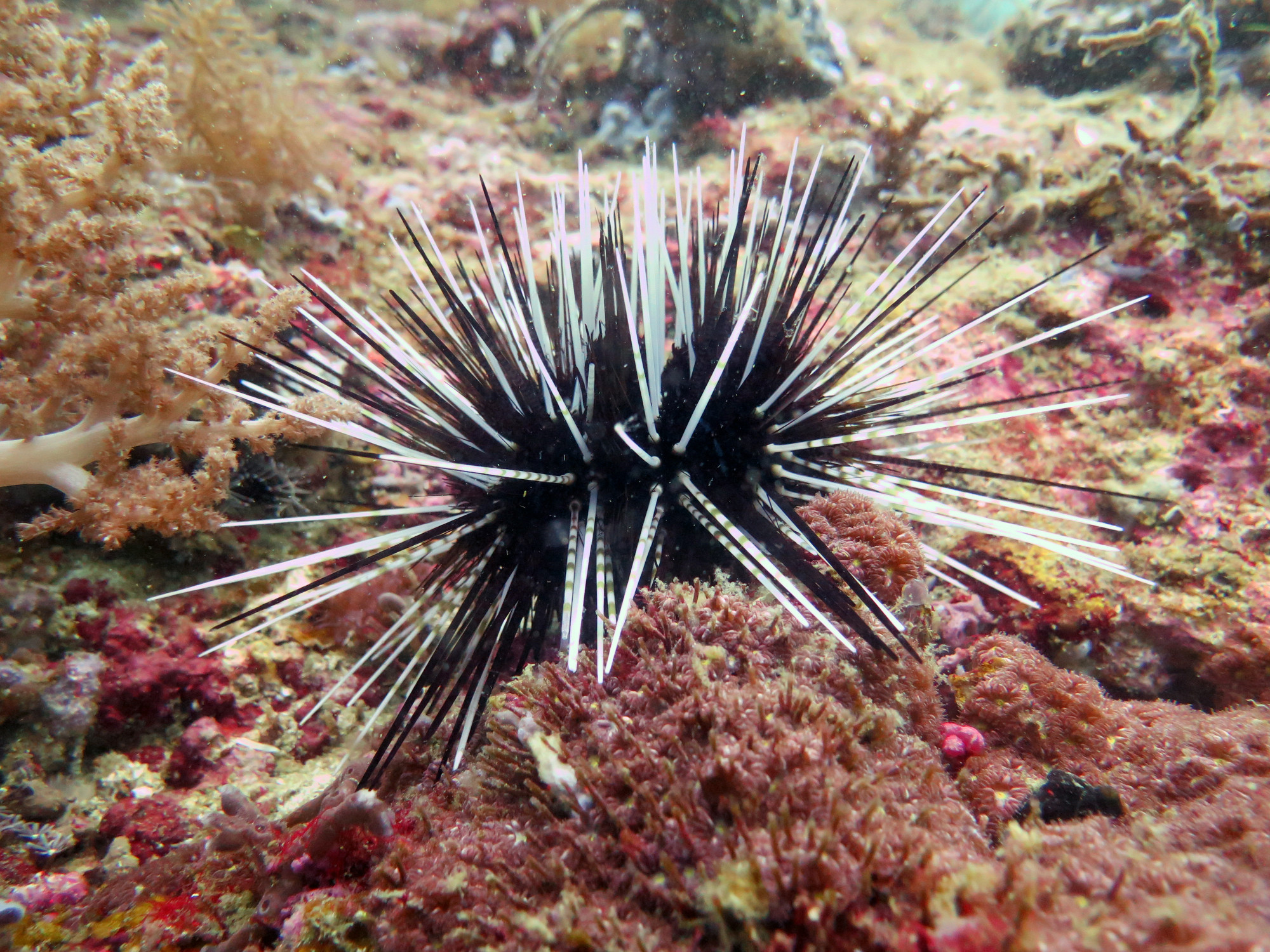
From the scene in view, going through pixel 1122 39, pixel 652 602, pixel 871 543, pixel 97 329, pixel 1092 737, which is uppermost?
pixel 1122 39

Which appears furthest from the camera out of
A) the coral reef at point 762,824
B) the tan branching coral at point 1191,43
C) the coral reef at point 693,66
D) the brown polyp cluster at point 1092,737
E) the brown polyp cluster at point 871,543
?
the coral reef at point 693,66

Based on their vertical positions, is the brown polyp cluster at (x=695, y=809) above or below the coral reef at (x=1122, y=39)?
below

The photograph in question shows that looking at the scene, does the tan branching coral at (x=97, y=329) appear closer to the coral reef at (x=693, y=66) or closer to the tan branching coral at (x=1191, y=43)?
the coral reef at (x=693, y=66)

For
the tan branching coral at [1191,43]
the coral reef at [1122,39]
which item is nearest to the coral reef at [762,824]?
the tan branching coral at [1191,43]

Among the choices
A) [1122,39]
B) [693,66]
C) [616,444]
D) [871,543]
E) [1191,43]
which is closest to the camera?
[871,543]

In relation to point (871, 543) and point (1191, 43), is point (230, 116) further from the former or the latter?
point (1191, 43)

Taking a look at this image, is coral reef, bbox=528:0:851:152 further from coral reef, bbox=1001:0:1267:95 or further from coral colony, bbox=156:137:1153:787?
coral colony, bbox=156:137:1153:787

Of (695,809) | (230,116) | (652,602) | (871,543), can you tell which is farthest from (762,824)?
(230,116)

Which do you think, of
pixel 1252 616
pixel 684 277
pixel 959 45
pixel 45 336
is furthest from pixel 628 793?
pixel 959 45
